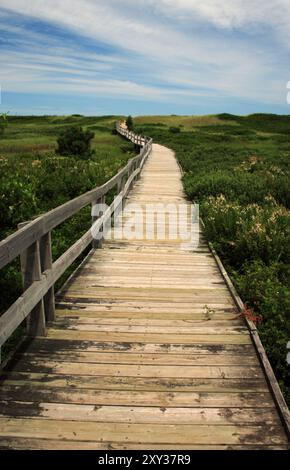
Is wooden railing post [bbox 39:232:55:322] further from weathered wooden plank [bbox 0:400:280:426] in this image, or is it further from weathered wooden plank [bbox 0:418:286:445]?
weathered wooden plank [bbox 0:418:286:445]

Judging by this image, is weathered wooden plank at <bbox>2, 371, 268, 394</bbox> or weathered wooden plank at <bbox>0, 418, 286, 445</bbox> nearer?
weathered wooden plank at <bbox>0, 418, 286, 445</bbox>

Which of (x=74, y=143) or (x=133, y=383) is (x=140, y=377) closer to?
(x=133, y=383)

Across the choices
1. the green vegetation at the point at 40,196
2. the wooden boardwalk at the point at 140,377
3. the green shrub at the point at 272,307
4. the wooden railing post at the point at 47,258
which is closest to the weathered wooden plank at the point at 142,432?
the wooden boardwalk at the point at 140,377

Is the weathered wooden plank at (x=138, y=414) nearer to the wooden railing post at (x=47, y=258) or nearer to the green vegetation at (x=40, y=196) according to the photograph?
the wooden railing post at (x=47, y=258)

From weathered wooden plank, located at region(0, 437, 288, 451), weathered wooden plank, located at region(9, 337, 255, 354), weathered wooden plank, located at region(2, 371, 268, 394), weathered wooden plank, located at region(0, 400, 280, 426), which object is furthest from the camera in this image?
weathered wooden plank, located at region(9, 337, 255, 354)

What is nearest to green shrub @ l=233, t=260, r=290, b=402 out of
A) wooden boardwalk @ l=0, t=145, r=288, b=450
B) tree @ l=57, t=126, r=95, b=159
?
wooden boardwalk @ l=0, t=145, r=288, b=450

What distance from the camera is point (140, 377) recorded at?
Answer: 376cm

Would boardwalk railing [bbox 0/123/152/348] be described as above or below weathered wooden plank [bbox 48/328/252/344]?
above

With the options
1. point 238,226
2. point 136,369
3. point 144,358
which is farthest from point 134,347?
point 238,226

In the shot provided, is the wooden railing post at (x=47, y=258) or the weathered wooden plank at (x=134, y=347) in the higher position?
the wooden railing post at (x=47, y=258)

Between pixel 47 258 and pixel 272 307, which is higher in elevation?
pixel 47 258

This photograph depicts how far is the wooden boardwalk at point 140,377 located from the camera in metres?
3.05

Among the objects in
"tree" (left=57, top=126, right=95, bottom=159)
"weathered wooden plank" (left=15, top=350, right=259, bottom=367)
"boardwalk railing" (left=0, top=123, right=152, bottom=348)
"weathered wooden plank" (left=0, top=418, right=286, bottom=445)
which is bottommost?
"weathered wooden plank" (left=0, top=418, right=286, bottom=445)

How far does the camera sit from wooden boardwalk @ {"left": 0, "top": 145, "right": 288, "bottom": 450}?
305cm
